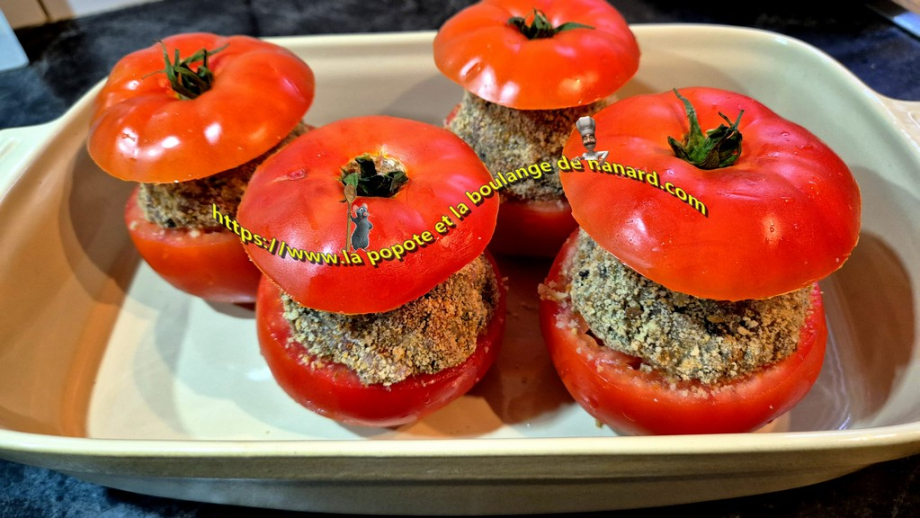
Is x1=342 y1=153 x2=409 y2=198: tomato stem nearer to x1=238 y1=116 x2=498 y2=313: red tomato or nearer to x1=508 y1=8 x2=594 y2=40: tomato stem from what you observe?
x1=238 y1=116 x2=498 y2=313: red tomato

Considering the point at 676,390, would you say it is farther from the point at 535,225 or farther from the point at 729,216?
the point at 535,225

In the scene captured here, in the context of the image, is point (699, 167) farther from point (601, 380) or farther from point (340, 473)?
point (340, 473)

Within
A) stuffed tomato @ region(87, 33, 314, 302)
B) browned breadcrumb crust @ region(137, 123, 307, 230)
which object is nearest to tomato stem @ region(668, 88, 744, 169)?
stuffed tomato @ region(87, 33, 314, 302)

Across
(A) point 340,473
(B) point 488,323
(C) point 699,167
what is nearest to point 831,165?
(C) point 699,167

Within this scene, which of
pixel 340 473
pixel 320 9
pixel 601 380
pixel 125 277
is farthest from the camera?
pixel 320 9

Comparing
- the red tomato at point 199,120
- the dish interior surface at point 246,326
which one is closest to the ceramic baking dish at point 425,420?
the dish interior surface at point 246,326
